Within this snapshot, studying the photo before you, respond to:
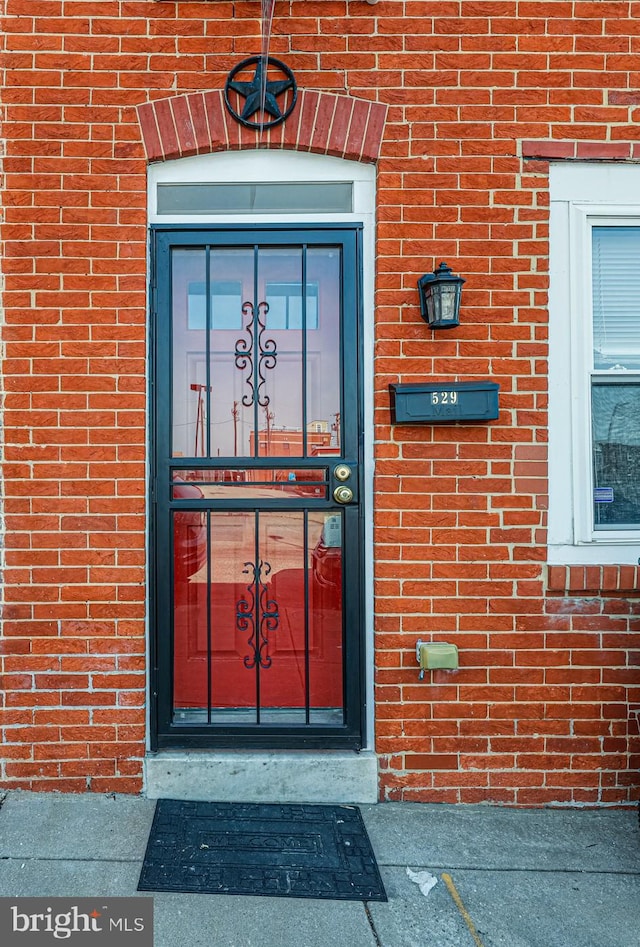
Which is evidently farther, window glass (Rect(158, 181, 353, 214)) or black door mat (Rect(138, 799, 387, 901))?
window glass (Rect(158, 181, 353, 214))

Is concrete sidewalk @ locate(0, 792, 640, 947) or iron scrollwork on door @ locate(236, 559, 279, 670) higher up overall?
iron scrollwork on door @ locate(236, 559, 279, 670)

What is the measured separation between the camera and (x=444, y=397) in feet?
9.49

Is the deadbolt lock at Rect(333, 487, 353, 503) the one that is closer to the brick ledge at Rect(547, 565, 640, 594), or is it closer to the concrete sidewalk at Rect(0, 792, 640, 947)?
the brick ledge at Rect(547, 565, 640, 594)

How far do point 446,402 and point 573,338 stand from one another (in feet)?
2.46

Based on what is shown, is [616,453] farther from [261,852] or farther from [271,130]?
[261,852]

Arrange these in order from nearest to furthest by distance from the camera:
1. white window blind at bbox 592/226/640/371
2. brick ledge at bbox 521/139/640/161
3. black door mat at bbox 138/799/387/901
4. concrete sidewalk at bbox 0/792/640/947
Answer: concrete sidewalk at bbox 0/792/640/947 < black door mat at bbox 138/799/387/901 < brick ledge at bbox 521/139/640/161 < white window blind at bbox 592/226/640/371

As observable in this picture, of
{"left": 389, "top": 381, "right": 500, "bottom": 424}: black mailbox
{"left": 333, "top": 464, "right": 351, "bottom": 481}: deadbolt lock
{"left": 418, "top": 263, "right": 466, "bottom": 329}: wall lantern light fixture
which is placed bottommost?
{"left": 333, "top": 464, "right": 351, "bottom": 481}: deadbolt lock

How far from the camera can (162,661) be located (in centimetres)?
300

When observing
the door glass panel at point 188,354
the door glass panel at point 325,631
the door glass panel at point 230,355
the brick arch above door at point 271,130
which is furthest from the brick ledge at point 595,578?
the brick arch above door at point 271,130

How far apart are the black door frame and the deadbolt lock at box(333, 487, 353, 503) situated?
5 cm

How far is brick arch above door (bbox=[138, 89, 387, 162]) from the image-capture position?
9.55 ft

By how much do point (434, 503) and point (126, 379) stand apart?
64.4 inches

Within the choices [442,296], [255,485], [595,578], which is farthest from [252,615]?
[442,296]

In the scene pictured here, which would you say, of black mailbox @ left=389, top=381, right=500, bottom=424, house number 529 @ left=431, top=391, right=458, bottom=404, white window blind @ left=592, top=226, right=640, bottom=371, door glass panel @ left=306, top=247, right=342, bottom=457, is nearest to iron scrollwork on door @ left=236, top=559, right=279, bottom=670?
door glass panel @ left=306, top=247, right=342, bottom=457
